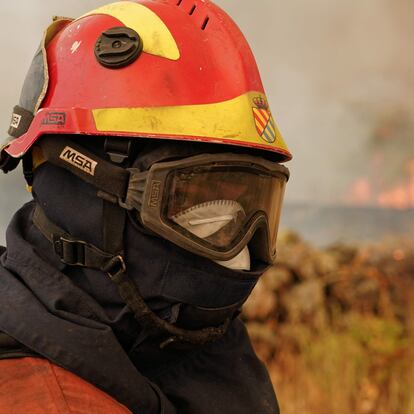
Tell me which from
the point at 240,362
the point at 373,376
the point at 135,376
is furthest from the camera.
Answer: the point at 373,376

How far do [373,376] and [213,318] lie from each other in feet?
12.2

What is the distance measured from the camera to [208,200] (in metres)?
2.00

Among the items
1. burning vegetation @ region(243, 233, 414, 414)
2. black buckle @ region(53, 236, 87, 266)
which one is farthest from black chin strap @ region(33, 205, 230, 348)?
burning vegetation @ region(243, 233, 414, 414)

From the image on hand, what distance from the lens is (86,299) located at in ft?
6.29

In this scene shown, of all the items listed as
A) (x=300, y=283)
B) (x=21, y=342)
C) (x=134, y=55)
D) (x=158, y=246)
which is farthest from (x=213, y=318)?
(x=300, y=283)

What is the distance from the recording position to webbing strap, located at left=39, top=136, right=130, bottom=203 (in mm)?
1942

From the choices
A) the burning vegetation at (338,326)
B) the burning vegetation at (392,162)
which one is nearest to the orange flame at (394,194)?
the burning vegetation at (392,162)

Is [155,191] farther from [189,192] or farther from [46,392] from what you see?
[46,392]

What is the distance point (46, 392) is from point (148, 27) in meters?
1.12

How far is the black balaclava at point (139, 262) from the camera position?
1.97m

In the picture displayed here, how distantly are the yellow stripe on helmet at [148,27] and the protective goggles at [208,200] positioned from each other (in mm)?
358

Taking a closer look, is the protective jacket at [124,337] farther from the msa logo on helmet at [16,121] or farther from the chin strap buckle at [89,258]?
the msa logo on helmet at [16,121]

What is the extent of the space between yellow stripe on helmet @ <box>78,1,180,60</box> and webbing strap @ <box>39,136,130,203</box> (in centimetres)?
37

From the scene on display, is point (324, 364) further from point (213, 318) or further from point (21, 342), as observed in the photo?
point (21, 342)
